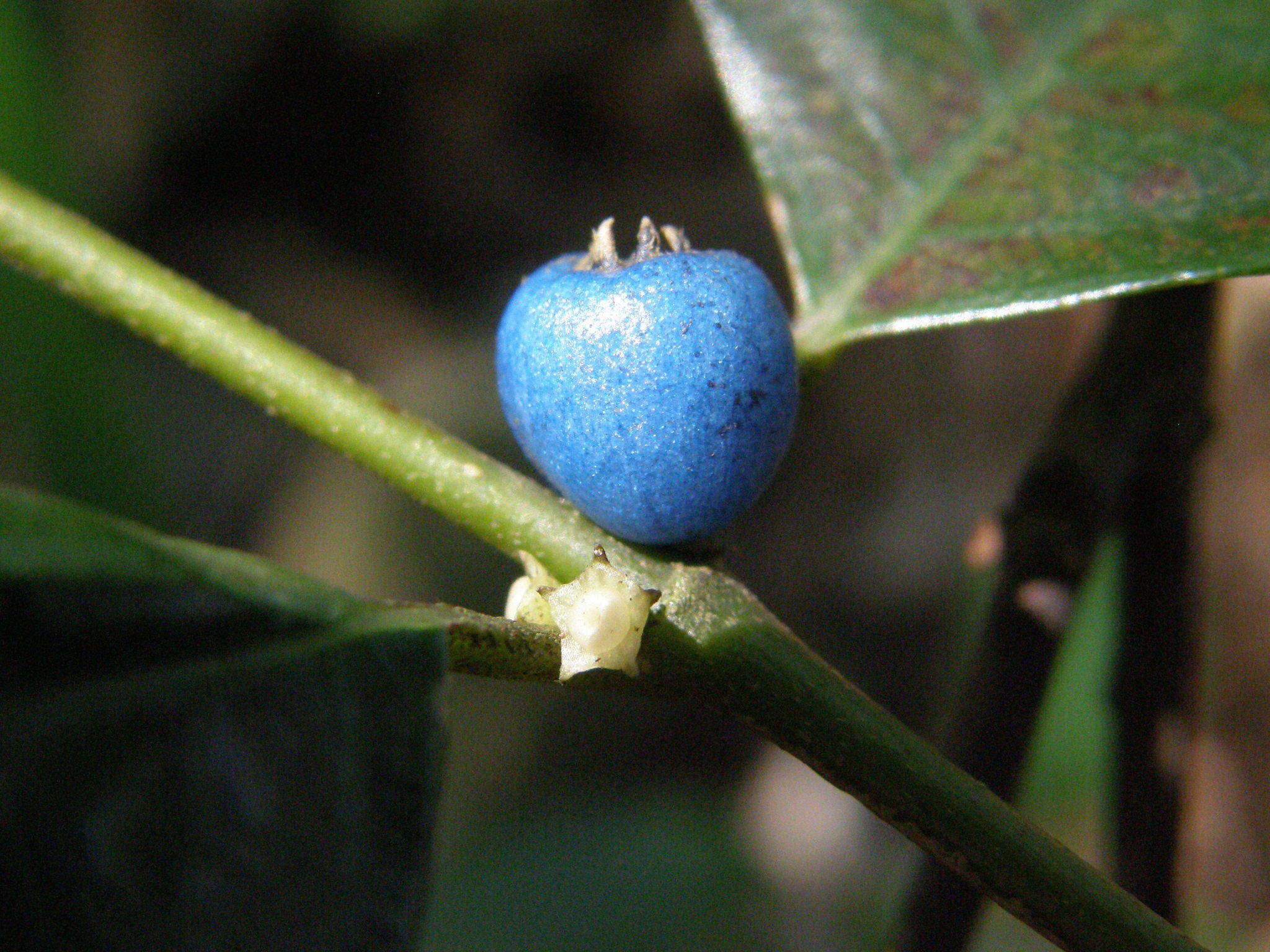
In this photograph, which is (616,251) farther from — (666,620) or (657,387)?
(666,620)

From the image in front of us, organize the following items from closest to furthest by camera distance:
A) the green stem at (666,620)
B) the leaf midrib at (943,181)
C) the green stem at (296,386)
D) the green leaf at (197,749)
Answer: the green leaf at (197,749)
the green stem at (666,620)
the green stem at (296,386)
the leaf midrib at (943,181)

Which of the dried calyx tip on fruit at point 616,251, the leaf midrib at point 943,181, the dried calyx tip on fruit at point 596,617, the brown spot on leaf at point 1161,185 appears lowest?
the brown spot on leaf at point 1161,185

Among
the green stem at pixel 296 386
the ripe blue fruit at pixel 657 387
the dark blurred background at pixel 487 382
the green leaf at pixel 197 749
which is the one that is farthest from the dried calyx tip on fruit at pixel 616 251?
the dark blurred background at pixel 487 382

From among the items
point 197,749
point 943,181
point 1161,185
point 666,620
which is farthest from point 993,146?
point 197,749

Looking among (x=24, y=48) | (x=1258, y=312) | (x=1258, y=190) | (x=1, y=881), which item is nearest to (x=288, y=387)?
(x=1, y=881)

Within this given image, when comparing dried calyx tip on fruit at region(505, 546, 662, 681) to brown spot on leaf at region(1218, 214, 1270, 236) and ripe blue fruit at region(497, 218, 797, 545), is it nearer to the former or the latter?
ripe blue fruit at region(497, 218, 797, 545)

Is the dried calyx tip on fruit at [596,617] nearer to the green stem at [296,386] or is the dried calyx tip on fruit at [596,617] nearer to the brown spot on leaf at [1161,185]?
the green stem at [296,386]
